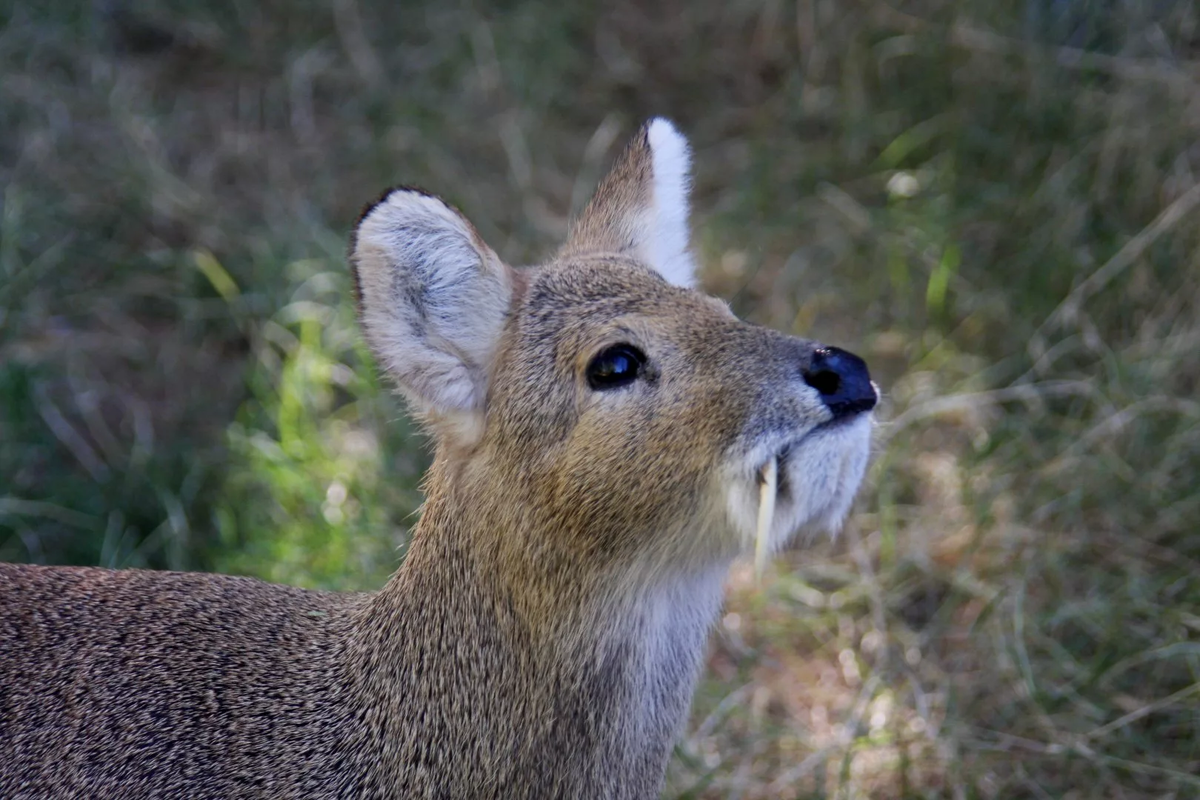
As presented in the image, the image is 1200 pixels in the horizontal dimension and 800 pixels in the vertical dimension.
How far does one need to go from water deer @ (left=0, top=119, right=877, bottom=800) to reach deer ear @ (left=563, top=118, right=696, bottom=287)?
0.21m

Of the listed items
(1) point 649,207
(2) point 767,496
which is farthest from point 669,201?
(2) point 767,496

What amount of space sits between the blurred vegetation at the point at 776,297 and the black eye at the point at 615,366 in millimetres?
1531

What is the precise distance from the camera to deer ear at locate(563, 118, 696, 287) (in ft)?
9.74

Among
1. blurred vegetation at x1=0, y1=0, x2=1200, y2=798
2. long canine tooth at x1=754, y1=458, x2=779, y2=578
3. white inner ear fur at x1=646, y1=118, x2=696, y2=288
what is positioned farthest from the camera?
blurred vegetation at x1=0, y1=0, x2=1200, y2=798

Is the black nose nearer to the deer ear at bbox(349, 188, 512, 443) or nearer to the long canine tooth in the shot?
the long canine tooth

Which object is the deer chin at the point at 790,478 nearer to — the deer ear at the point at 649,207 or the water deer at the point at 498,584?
the water deer at the point at 498,584

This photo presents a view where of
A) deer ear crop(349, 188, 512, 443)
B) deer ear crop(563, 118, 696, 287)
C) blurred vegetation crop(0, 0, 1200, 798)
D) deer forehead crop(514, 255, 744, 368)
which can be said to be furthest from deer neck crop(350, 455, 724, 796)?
blurred vegetation crop(0, 0, 1200, 798)

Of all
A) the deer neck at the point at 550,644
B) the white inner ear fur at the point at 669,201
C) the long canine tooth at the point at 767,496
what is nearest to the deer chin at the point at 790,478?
the long canine tooth at the point at 767,496

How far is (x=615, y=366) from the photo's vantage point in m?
2.48

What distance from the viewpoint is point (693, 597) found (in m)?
2.56

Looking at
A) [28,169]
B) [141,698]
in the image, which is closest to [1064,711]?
[141,698]

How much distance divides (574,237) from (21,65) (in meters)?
3.80

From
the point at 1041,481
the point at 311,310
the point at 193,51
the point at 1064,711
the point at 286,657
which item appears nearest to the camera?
the point at 286,657

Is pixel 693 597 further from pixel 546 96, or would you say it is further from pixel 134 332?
pixel 546 96
